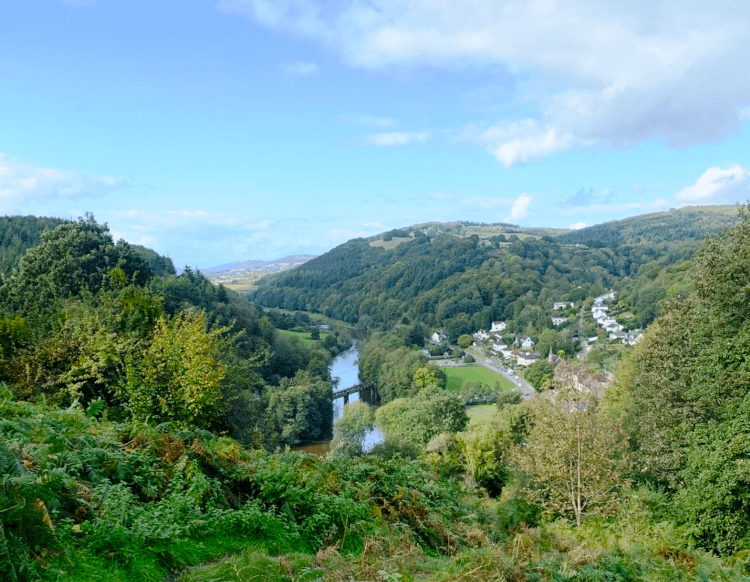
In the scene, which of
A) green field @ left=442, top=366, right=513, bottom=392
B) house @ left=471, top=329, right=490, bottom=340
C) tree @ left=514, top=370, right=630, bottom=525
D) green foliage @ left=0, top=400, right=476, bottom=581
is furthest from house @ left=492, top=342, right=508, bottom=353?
green foliage @ left=0, top=400, right=476, bottom=581

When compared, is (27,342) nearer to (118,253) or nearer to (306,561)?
(306,561)

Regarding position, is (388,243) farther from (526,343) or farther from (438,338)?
(526,343)

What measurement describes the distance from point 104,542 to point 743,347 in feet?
45.8

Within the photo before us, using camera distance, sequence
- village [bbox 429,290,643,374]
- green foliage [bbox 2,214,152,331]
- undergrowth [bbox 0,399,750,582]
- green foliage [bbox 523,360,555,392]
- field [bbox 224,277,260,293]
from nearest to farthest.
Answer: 1. undergrowth [bbox 0,399,750,582]
2. green foliage [bbox 2,214,152,331]
3. green foliage [bbox 523,360,555,392]
4. village [bbox 429,290,643,374]
5. field [bbox 224,277,260,293]

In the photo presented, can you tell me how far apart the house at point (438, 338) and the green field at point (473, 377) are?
Result: 67.5 feet

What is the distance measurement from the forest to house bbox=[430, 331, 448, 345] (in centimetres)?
6862

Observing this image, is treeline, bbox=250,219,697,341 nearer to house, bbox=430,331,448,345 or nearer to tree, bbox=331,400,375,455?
house, bbox=430,331,448,345

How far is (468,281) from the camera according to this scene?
115 m

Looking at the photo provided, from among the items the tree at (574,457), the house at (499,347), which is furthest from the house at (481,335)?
the tree at (574,457)

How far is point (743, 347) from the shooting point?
41.0 feet

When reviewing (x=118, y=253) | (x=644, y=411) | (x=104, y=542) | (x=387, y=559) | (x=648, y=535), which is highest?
(x=118, y=253)

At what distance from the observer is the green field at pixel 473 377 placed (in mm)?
58906

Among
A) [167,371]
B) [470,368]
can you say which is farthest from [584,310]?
[167,371]

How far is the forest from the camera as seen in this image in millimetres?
4293
